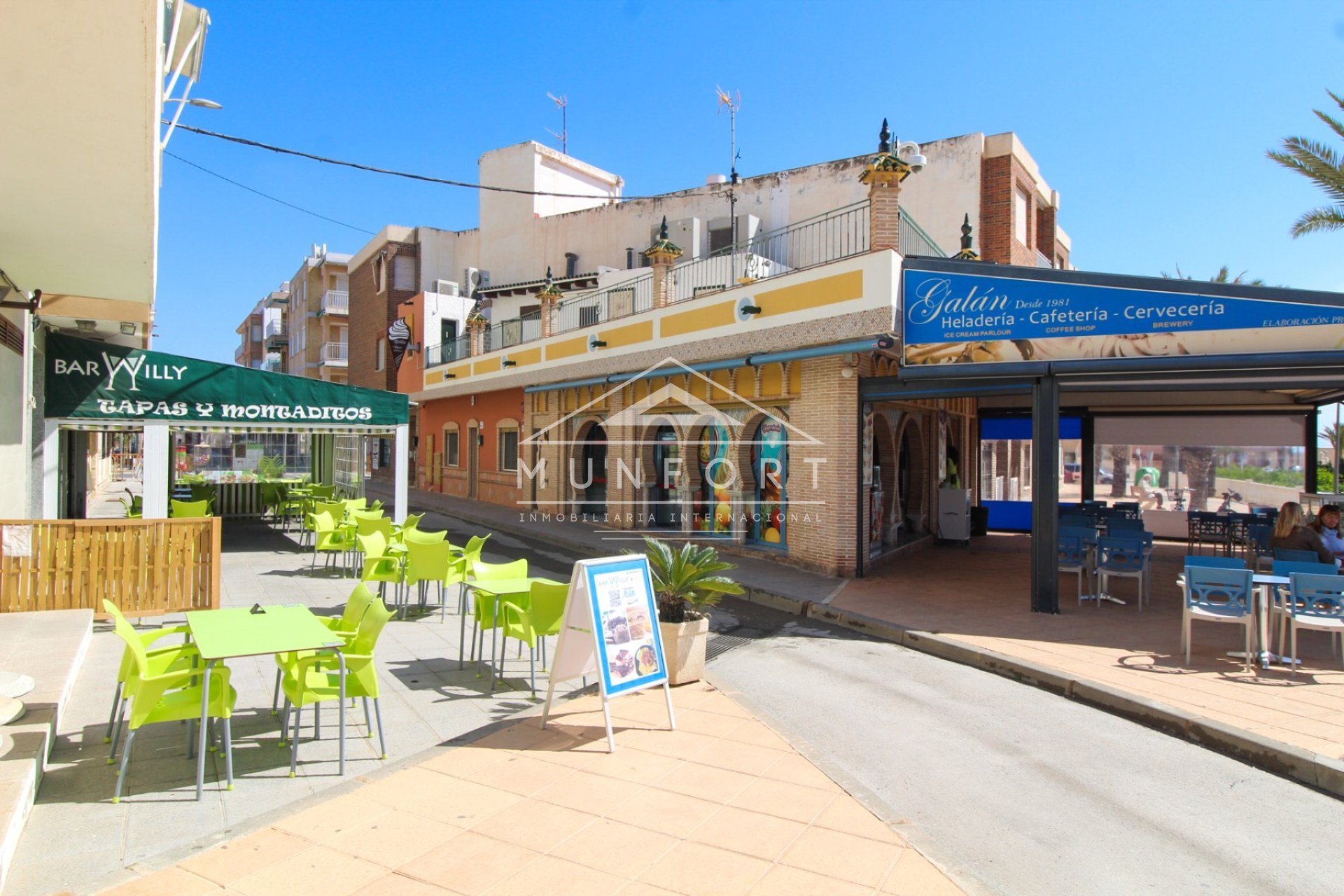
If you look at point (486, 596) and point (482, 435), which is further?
point (482, 435)

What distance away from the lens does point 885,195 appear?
451 inches

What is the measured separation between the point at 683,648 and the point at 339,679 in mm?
2741

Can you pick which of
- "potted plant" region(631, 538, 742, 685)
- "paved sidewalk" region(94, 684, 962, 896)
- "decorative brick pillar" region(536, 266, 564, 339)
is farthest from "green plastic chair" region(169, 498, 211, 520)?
"decorative brick pillar" region(536, 266, 564, 339)

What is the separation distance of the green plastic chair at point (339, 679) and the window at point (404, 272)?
3208 centimetres

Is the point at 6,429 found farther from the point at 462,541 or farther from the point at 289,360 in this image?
the point at 289,360

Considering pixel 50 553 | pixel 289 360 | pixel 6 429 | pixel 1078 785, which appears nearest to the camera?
pixel 1078 785

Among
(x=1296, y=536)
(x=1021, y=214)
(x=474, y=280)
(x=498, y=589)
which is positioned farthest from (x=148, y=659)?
(x=474, y=280)

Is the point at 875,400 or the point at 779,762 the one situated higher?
the point at 875,400

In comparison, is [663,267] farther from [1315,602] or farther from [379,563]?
[1315,602]

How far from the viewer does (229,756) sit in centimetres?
439

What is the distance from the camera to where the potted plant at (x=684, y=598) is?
648 cm

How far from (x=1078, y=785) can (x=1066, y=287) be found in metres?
7.06

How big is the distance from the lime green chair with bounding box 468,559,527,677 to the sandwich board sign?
126cm

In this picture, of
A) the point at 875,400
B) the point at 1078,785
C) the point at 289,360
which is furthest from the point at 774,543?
the point at 289,360
